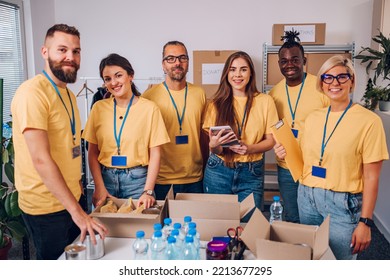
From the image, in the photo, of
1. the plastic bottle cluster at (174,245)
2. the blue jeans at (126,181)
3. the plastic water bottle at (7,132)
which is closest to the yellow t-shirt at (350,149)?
the plastic bottle cluster at (174,245)

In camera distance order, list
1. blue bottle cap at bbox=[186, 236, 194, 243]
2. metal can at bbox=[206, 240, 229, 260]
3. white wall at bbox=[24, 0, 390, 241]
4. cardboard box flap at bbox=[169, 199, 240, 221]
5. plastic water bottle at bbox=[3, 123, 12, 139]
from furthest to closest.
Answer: white wall at bbox=[24, 0, 390, 241] → plastic water bottle at bbox=[3, 123, 12, 139] → cardboard box flap at bbox=[169, 199, 240, 221] → metal can at bbox=[206, 240, 229, 260] → blue bottle cap at bbox=[186, 236, 194, 243]

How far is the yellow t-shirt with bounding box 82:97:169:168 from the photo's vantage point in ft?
6.72

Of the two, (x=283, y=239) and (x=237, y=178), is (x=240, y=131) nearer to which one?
(x=237, y=178)

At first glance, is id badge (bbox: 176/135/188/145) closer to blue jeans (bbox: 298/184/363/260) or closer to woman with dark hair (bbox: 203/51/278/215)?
woman with dark hair (bbox: 203/51/278/215)

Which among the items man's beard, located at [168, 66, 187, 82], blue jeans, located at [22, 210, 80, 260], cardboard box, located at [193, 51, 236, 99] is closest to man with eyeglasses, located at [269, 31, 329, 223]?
man's beard, located at [168, 66, 187, 82]

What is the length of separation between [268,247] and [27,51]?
4.01m

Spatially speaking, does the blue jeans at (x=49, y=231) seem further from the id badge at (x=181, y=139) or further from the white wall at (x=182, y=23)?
the white wall at (x=182, y=23)

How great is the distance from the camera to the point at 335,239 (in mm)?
1733

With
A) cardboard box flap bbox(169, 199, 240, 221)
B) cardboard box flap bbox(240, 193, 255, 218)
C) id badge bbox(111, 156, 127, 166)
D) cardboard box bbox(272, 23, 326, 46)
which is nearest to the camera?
cardboard box flap bbox(169, 199, 240, 221)

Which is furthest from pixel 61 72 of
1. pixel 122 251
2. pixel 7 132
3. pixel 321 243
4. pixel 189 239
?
pixel 321 243

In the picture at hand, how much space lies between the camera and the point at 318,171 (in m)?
1.76

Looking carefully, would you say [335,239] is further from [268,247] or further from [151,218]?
[151,218]

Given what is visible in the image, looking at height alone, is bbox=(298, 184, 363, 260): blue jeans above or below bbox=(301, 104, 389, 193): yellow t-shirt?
below

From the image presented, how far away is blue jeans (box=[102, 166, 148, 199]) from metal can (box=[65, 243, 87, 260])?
593mm
